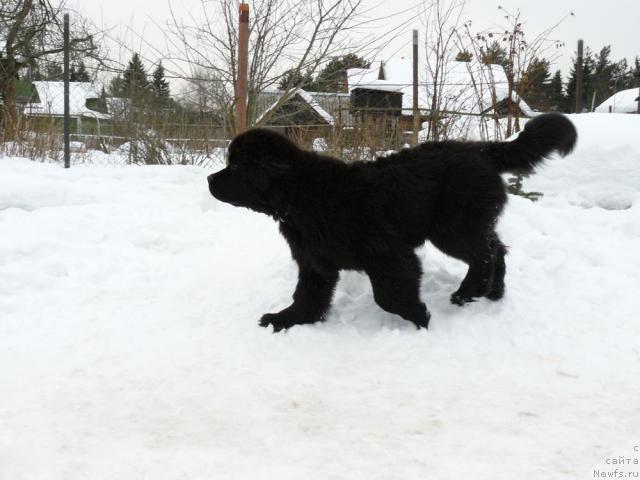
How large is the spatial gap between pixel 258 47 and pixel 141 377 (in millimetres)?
6058

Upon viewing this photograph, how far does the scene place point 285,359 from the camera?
3033mm

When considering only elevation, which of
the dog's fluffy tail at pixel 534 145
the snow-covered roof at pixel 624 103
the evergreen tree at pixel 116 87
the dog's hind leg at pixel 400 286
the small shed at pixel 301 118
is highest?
the snow-covered roof at pixel 624 103

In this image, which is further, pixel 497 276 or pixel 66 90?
pixel 66 90

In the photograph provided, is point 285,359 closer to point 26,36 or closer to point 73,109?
point 73,109

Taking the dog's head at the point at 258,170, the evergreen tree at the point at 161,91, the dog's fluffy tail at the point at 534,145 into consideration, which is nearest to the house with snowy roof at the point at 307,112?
the evergreen tree at the point at 161,91

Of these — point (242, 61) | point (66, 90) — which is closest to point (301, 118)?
point (242, 61)

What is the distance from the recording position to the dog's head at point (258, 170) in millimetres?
3377

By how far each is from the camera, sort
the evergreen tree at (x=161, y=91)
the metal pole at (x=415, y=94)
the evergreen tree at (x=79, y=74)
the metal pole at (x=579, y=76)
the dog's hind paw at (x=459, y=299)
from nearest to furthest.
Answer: the dog's hind paw at (x=459, y=299) → the metal pole at (x=415, y=94) → the metal pole at (x=579, y=76) → the evergreen tree at (x=161, y=91) → the evergreen tree at (x=79, y=74)

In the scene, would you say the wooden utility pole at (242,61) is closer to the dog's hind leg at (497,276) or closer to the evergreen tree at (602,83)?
the dog's hind leg at (497,276)

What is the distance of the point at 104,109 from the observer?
36.8ft

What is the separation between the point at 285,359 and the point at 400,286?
81 cm

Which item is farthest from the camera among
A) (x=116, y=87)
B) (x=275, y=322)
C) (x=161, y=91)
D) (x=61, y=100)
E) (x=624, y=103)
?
(x=624, y=103)

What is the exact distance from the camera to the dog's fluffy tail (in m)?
3.55

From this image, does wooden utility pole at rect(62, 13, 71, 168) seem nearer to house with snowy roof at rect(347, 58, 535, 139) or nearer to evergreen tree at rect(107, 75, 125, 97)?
evergreen tree at rect(107, 75, 125, 97)
